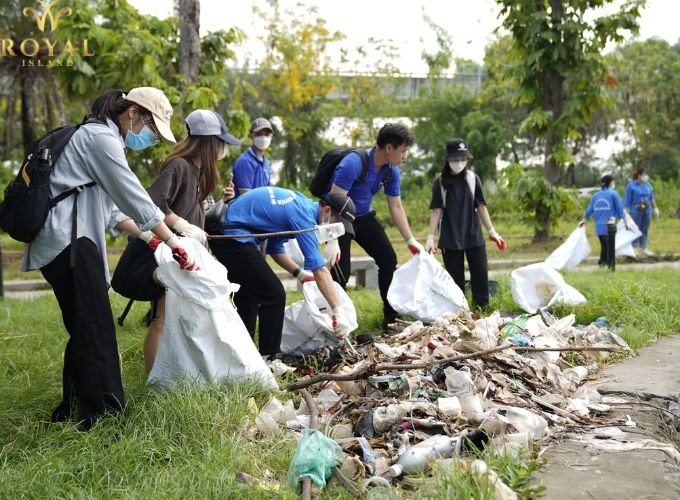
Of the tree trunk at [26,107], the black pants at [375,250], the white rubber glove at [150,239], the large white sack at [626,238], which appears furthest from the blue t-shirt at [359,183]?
the tree trunk at [26,107]

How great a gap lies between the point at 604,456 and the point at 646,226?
37.8ft

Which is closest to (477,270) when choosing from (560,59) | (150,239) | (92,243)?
(150,239)

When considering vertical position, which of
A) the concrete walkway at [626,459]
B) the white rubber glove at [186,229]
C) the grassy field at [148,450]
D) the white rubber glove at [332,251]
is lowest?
the grassy field at [148,450]

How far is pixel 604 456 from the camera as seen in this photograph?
349 cm

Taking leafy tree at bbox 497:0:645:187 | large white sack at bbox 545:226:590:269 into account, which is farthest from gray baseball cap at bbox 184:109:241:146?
leafy tree at bbox 497:0:645:187

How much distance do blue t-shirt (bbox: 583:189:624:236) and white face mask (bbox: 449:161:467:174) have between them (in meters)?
5.72

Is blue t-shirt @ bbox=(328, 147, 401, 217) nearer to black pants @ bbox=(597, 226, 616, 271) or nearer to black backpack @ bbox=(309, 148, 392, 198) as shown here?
black backpack @ bbox=(309, 148, 392, 198)

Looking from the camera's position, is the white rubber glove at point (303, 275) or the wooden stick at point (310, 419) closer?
the wooden stick at point (310, 419)

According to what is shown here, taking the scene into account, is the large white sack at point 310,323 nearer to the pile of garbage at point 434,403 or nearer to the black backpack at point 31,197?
the pile of garbage at point 434,403

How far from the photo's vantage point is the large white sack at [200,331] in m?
4.20

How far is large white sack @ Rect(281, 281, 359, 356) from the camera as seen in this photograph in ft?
18.5

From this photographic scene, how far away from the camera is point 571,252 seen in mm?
9672

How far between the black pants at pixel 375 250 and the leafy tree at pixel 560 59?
7.88m

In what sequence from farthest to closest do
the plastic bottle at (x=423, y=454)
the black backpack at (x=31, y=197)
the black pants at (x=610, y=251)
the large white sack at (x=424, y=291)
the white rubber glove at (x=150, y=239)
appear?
the black pants at (x=610, y=251), the large white sack at (x=424, y=291), the white rubber glove at (x=150, y=239), the black backpack at (x=31, y=197), the plastic bottle at (x=423, y=454)
